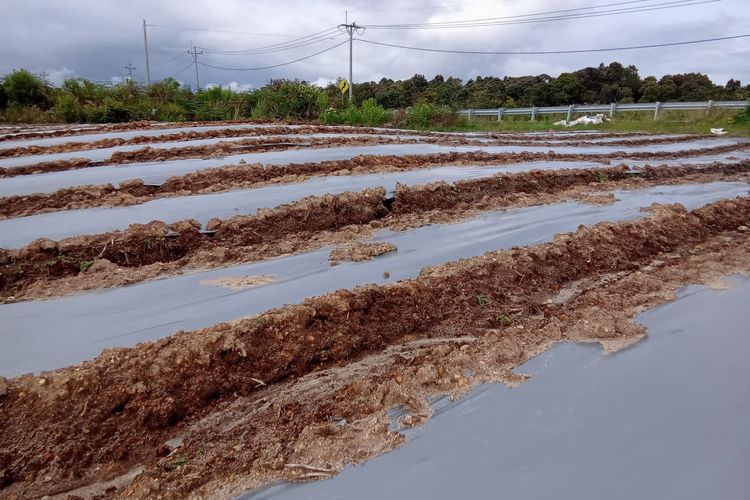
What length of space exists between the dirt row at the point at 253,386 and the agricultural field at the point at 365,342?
0.04 feet

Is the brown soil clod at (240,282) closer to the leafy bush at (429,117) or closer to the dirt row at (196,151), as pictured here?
the dirt row at (196,151)

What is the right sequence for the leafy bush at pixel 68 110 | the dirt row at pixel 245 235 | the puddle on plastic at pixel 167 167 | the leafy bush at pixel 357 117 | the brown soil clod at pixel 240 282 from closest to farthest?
the brown soil clod at pixel 240 282 → the dirt row at pixel 245 235 → the puddle on plastic at pixel 167 167 → the leafy bush at pixel 68 110 → the leafy bush at pixel 357 117

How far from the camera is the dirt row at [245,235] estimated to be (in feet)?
11.3

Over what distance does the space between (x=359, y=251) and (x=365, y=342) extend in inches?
48.9

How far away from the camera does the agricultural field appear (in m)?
1.72

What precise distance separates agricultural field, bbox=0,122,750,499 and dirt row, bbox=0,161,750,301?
3 cm

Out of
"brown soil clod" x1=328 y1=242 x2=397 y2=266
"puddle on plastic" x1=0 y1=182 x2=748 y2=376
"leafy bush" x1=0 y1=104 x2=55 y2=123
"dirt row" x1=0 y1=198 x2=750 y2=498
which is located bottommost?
"dirt row" x1=0 y1=198 x2=750 y2=498

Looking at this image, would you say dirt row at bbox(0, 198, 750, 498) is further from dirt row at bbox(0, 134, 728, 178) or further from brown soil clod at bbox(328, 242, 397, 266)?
dirt row at bbox(0, 134, 728, 178)

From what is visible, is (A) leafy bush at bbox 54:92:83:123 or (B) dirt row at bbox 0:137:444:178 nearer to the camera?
(B) dirt row at bbox 0:137:444:178

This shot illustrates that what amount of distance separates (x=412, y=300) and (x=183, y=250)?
7.32 feet

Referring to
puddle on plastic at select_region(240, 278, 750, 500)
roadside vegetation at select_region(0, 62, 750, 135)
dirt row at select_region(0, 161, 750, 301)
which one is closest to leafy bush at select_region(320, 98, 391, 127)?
roadside vegetation at select_region(0, 62, 750, 135)

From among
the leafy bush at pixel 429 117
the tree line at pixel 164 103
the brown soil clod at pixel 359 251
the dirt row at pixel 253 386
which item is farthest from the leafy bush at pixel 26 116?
the dirt row at pixel 253 386

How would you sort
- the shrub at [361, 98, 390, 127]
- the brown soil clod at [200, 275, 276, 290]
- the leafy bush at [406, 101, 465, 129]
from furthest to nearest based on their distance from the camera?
1. the leafy bush at [406, 101, 465, 129]
2. the shrub at [361, 98, 390, 127]
3. the brown soil clod at [200, 275, 276, 290]

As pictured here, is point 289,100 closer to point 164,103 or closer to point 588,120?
point 164,103
